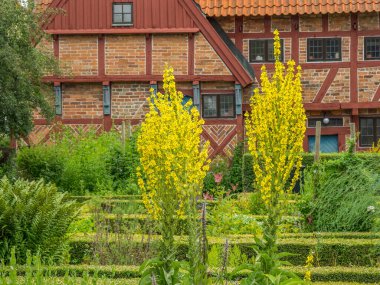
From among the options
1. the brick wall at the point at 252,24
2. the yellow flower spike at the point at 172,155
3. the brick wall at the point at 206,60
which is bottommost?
the yellow flower spike at the point at 172,155

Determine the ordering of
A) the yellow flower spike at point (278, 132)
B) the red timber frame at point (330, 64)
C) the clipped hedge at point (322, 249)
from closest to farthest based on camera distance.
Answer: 1. the yellow flower spike at point (278, 132)
2. the clipped hedge at point (322, 249)
3. the red timber frame at point (330, 64)

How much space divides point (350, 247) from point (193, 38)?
14776mm

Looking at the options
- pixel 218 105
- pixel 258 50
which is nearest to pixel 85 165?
pixel 218 105

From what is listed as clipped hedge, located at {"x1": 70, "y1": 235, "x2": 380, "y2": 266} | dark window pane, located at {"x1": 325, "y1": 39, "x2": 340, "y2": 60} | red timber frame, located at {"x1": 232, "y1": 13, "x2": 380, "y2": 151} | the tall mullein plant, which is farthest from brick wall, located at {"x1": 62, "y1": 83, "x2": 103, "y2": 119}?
the tall mullein plant

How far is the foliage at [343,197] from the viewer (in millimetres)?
11781

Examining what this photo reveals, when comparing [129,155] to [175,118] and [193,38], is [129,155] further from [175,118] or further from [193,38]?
[175,118]

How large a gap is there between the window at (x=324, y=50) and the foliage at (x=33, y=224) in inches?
659

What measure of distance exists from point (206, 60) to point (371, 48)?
489cm

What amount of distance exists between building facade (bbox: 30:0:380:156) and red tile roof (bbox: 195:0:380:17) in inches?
1.1

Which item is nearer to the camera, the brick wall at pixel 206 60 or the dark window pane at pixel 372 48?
the brick wall at pixel 206 60

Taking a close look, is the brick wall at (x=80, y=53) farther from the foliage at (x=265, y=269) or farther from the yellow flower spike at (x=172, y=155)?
the foliage at (x=265, y=269)

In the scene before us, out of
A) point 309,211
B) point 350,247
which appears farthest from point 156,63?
point 350,247

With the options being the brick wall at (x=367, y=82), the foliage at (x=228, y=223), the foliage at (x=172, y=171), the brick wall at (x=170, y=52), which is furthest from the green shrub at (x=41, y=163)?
the foliage at (x=172, y=171)

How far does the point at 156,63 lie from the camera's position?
25.0 m
